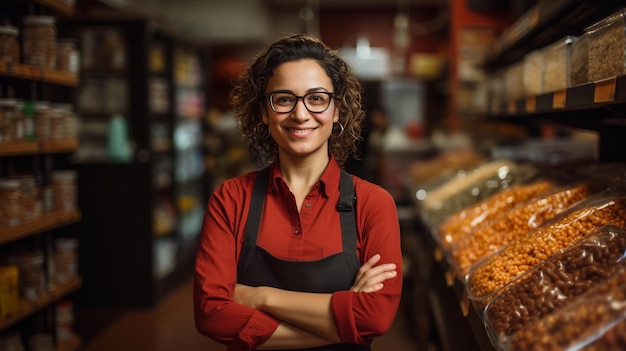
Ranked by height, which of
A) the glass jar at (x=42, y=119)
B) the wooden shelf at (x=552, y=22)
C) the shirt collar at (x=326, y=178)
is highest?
the wooden shelf at (x=552, y=22)

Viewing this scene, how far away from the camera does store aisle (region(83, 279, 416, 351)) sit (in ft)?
13.2

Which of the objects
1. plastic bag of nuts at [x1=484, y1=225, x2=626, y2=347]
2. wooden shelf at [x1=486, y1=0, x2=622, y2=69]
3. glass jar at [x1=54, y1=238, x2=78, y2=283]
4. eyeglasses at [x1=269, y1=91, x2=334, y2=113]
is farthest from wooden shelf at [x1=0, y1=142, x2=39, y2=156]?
wooden shelf at [x1=486, y1=0, x2=622, y2=69]

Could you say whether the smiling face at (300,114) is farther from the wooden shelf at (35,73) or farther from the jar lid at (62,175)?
the jar lid at (62,175)

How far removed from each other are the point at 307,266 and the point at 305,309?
0.12 m

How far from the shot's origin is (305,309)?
1.57 meters

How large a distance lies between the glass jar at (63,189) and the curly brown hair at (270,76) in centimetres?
192

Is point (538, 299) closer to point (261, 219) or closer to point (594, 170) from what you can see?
point (261, 219)

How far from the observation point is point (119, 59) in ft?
16.7

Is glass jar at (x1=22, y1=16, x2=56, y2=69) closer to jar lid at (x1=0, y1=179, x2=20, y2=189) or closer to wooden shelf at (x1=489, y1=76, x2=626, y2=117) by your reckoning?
jar lid at (x1=0, y1=179, x2=20, y2=189)

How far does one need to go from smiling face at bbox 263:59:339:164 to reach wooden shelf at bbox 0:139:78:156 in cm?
177

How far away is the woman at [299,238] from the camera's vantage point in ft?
5.17

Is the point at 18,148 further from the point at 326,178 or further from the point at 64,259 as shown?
the point at 326,178

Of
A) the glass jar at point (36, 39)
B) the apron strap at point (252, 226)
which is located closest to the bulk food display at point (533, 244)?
the apron strap at point (252, 226)

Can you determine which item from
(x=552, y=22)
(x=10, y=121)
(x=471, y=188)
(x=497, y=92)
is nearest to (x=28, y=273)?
(x=10, y=121)
